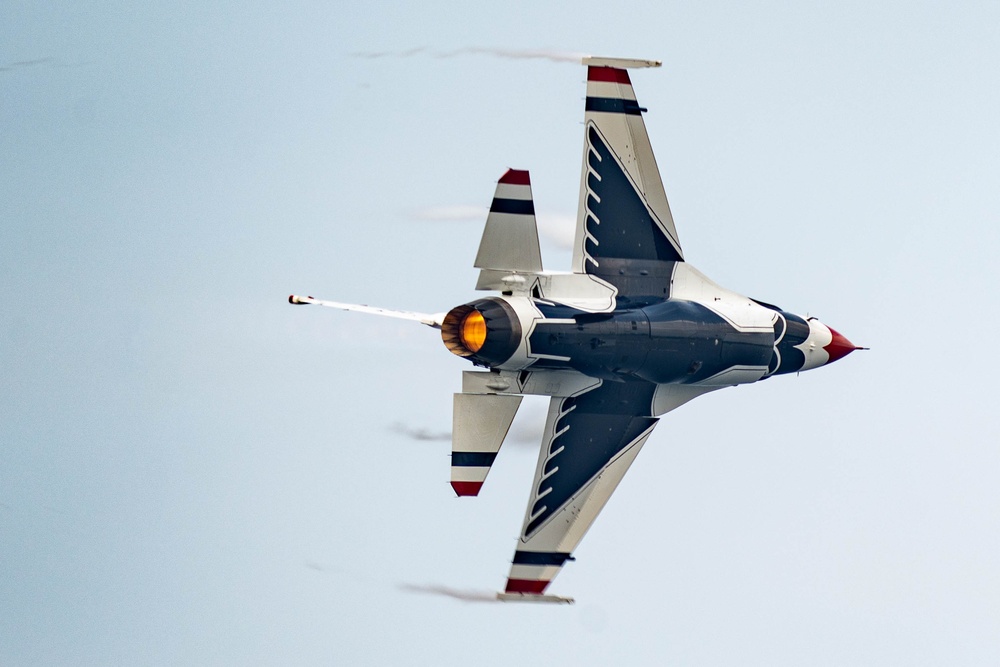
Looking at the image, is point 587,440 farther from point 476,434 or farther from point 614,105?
point 614,105

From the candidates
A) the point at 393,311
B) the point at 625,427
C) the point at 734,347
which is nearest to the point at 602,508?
the point at 625,427

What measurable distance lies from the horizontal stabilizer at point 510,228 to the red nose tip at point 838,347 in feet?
19.0

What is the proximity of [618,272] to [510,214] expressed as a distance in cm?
248

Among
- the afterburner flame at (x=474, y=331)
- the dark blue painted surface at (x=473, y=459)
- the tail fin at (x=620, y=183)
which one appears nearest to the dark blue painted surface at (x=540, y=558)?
the dark blue painted surface at (x=473, y=459)

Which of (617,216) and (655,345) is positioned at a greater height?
(617,216)

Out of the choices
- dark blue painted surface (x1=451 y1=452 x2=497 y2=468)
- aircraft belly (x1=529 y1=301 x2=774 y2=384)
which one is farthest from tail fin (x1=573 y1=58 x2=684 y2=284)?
dark blue painted surface (x1=451 y1=452 x2=497 y2=468)

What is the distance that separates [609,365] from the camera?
28.2 metres

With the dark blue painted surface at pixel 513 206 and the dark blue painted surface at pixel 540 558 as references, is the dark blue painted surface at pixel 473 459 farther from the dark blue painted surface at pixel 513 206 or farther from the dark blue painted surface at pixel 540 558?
the dark blue painted surface at pixel 513 206

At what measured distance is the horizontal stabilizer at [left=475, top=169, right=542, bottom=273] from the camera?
2753 cm

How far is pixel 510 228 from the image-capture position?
90.6ft

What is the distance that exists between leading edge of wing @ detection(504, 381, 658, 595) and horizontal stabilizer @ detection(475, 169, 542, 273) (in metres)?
3.02

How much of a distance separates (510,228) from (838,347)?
6389mm

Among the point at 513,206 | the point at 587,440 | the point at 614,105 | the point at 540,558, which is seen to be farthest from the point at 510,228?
the point at 540,558

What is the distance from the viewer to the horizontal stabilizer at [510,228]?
2753 cm
